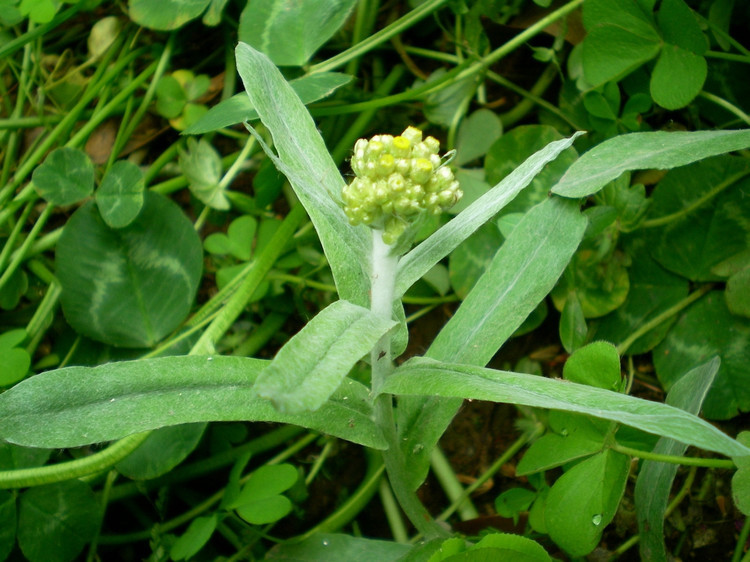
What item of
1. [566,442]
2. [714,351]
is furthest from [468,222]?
[714,351]

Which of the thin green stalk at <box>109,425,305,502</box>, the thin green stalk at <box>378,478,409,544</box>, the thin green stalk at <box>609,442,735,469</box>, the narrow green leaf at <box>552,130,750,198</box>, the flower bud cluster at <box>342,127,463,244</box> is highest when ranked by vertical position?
the flower bud cluster at <box>342,127,463,244</box>

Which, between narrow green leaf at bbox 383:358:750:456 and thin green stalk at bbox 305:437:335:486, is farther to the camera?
thin green stalk at bbox 305:437:335:486

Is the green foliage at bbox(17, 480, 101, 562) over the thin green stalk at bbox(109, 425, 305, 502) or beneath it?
over

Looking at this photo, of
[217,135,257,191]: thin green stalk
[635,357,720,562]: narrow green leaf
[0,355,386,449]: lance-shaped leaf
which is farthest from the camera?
[217,135,257,191]: thin green stalk

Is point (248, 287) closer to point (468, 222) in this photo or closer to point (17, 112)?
point (468, 222)

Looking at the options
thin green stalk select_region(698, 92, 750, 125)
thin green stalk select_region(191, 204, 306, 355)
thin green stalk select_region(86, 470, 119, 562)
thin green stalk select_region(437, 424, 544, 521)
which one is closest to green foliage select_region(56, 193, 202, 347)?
thin green stalk select_region(191, 204, 306, 355)

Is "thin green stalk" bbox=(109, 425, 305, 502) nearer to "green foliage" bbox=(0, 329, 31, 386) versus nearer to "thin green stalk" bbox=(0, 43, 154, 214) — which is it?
"green foliage" bbox=(0, 329, 31, 386)

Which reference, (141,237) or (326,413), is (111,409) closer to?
(326,413)
